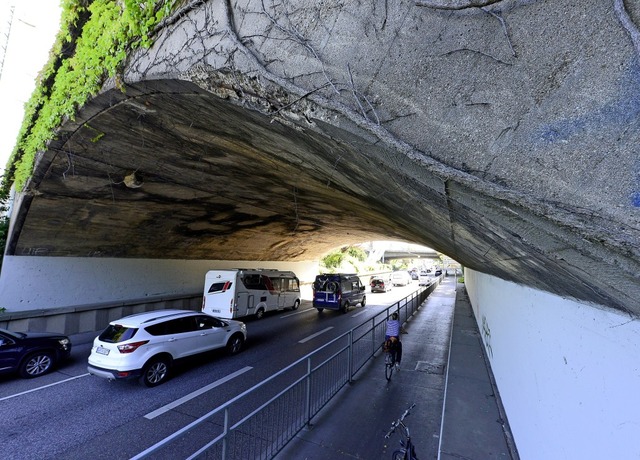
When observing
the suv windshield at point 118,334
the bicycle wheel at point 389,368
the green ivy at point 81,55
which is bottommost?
the bicycle wheel at point 389,368

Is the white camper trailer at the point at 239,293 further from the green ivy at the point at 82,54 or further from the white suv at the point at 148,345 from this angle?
Answer: the green ivy at the point at 82,54

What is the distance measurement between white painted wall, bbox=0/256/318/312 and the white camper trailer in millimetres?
2771

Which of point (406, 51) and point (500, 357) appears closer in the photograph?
point (406, 51)

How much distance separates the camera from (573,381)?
2756mm

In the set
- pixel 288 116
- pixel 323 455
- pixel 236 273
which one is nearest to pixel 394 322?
pixel 323 455

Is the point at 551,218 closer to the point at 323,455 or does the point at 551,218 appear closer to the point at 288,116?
the point at 288,116

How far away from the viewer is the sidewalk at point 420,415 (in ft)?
16.8

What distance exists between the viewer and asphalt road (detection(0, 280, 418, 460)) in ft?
17.5

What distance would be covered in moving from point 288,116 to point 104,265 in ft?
49.7

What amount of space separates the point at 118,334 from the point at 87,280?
7.81m

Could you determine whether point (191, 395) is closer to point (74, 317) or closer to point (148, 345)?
point (148, 345)

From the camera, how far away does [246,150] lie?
6.33 meters

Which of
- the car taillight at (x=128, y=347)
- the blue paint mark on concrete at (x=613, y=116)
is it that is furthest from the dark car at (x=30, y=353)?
the blue paint mark on concrete at (x=613, y=116)

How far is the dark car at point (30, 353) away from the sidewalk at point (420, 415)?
7867 millimetres
